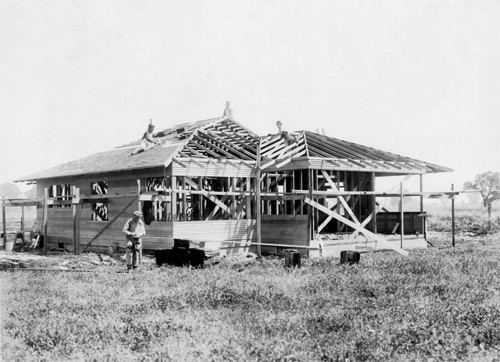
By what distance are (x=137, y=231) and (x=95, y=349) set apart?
27.5 ft

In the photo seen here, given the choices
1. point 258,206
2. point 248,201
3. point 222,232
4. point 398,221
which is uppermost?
point 248,201

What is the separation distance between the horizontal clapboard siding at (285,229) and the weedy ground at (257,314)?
5399mm

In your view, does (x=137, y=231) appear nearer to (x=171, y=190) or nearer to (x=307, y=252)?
(x=171, y=190)

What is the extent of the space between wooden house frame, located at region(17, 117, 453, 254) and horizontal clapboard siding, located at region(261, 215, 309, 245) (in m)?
0.04

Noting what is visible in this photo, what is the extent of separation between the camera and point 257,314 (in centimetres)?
994

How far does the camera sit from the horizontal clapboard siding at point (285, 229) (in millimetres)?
20875

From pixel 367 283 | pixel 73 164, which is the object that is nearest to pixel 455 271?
pixel 367 283

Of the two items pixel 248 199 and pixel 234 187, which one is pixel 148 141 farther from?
pixel 248 199

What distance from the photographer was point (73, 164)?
27.8m

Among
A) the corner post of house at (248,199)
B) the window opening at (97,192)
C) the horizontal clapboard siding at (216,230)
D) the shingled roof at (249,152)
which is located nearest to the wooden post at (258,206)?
the corner post of house at (248,199)

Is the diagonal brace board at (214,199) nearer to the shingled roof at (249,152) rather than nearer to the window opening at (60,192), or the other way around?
the shingled roof at (249,152)

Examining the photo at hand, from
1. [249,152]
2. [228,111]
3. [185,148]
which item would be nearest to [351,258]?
[249,152]

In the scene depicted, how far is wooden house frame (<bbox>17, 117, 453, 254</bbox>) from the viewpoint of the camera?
20.6 metres

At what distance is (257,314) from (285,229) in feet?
38.3
